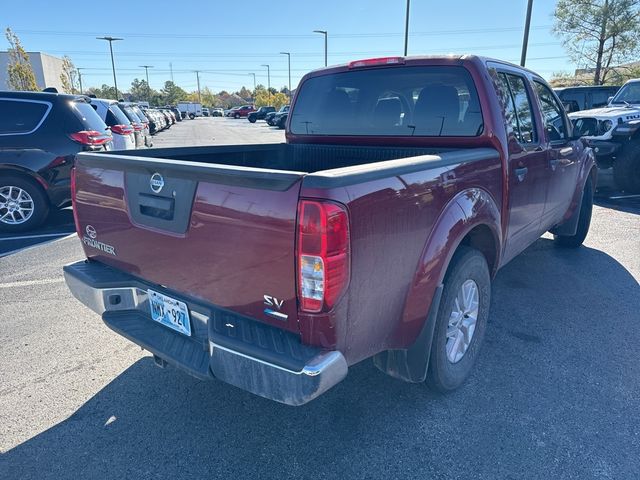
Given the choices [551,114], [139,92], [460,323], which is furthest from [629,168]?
[139,92]

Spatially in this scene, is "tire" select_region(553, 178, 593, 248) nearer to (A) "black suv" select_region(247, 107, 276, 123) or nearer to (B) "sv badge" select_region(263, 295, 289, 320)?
(B) "sv badge" select_region(263, 295, 289, 320)

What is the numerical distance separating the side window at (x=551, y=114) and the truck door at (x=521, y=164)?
1.23 feet

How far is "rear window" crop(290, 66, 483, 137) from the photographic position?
317 centimetres

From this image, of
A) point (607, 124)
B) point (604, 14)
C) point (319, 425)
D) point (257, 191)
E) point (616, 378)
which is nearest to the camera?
point (257, 191)

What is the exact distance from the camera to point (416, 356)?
2428 mm

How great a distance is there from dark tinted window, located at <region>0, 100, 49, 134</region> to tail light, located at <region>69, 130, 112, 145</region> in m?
0.53

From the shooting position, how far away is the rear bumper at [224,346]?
1.83m

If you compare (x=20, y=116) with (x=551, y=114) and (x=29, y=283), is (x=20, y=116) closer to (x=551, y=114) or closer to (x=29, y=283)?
(x=29, y=283)

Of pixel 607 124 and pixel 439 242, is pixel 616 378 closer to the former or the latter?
pixel 439 242

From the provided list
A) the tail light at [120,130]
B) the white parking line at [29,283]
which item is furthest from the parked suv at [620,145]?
the tail light at [120,130]

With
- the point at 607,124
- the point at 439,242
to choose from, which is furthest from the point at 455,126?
the point at 607,124

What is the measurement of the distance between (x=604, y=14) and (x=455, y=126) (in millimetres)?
31484

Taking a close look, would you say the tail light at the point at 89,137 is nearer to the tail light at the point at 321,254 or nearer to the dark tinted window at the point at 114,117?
the dark tinted window at the point at 114,117

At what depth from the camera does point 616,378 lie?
297 cm
